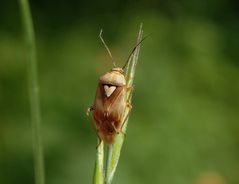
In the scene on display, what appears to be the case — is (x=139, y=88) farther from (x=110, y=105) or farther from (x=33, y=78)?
(x=33, y=78)

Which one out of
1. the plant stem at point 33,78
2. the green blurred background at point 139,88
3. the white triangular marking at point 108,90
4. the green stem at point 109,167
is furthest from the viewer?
the green blurred background at point 139,88

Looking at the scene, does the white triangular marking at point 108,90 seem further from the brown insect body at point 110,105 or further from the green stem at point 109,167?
the green stem at point 109,167

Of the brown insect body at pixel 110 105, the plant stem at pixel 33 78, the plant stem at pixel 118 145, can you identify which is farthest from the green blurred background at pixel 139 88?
Result: the plant stem at pixel 33 78

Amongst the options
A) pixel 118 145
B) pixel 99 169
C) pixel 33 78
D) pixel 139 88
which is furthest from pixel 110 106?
pixel 139 88

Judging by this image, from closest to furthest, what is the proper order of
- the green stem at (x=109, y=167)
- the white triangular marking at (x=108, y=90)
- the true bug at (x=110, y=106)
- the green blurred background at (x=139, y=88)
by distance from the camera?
the green stem at (x=109, y=167) < the true bug at (x=110, y=106) < the white triangular marking at (x=108, y=90) < the green blurred background at (x=139, y=88)

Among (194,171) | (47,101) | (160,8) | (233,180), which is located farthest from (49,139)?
(160,8)

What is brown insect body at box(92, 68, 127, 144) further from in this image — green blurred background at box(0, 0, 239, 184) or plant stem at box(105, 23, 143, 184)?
green blurred background at box(0, 0, 239, 184)

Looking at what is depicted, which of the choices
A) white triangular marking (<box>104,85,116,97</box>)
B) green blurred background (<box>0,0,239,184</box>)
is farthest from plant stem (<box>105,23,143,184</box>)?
green blurred background (<box>0,0,239,184</box>)
